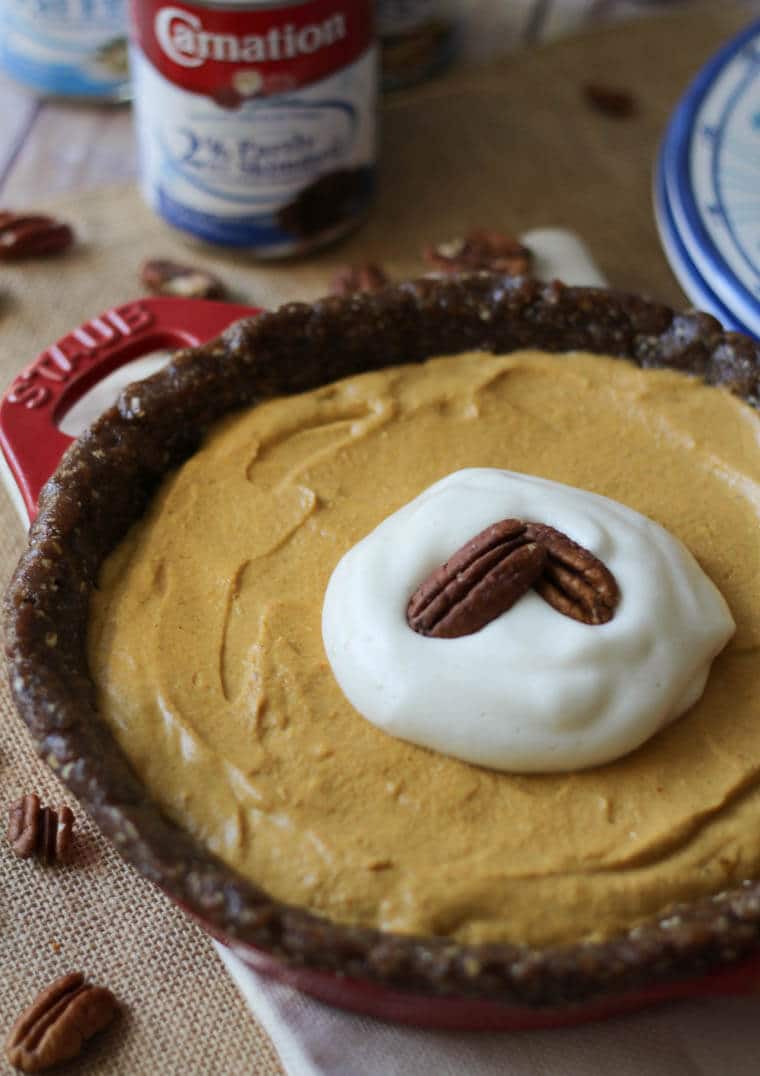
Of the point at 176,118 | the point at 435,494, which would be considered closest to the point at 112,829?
the point at 435,494

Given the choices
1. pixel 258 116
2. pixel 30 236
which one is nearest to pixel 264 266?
pixel 258 116

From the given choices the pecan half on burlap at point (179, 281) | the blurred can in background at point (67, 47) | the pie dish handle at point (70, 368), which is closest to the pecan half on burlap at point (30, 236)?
the pecan half on burlap at point (179, 281)

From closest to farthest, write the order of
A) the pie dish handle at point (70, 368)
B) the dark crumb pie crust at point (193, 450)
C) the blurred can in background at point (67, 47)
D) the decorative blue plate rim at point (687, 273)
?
the dark crumb pie crust at point (193, 450) < the pie dish handle at point (70, 368) < the decorative blue plate rim at point (687, 273) < the blurred can in background at point (67, 47)

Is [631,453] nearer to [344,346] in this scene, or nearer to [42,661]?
[344,346]

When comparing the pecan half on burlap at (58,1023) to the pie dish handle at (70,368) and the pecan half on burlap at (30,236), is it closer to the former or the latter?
the pie dish handle at (70,368)

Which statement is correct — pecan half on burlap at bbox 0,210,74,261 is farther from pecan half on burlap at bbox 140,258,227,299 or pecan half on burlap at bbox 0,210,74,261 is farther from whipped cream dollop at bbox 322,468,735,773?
whipped cream dollop at bbox 322,468,735,773
